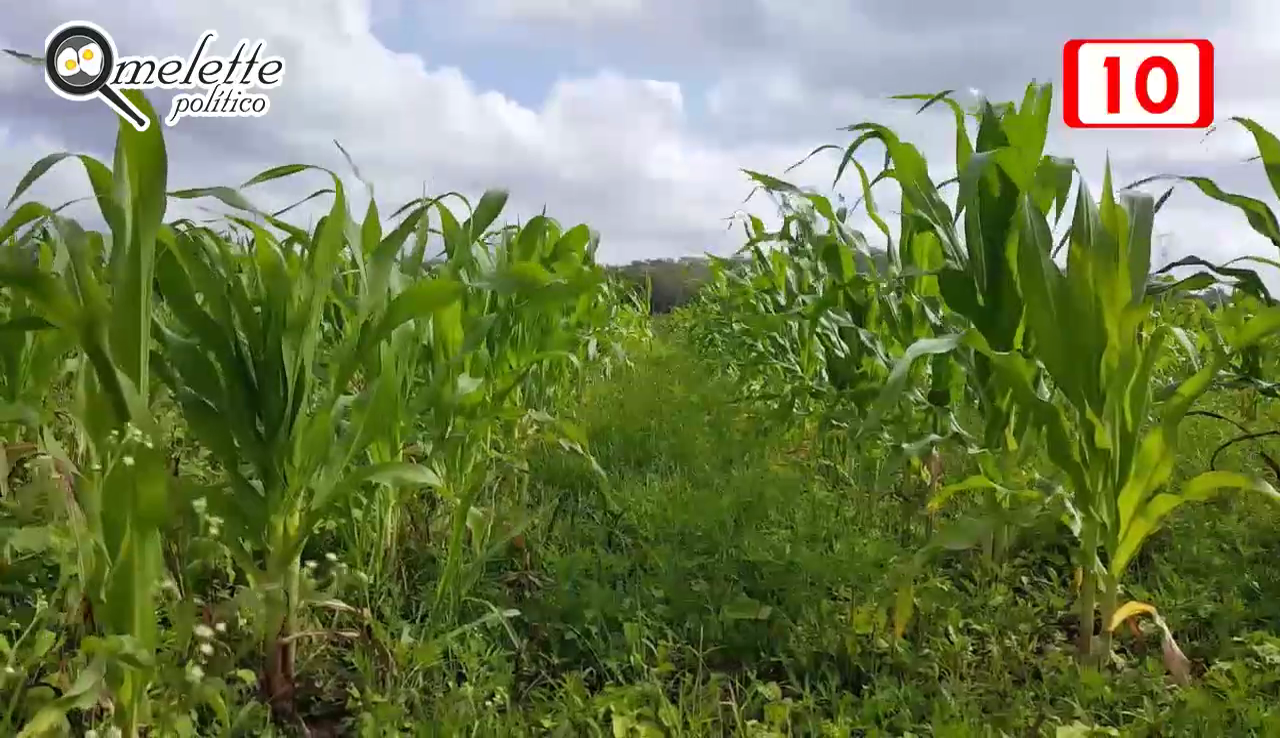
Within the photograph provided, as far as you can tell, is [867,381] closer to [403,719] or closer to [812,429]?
[812,429]

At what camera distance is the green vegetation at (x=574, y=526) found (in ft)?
4.23

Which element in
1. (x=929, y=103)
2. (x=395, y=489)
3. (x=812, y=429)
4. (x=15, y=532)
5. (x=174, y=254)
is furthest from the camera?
(x=812, y=429)

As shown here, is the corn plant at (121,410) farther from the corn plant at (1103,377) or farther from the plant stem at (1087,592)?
the plant stem at (1087,592)

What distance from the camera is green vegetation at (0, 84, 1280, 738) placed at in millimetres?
1290

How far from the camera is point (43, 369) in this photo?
185cm

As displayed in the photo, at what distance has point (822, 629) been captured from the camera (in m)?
1.79

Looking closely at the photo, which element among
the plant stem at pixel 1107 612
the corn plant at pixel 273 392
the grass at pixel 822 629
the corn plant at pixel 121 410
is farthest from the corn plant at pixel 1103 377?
the corn plant at pixel 121 410

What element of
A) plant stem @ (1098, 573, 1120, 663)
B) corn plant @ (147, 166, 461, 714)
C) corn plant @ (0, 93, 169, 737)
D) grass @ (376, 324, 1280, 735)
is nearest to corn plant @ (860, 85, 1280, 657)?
plant stem @ (1098, 573, 1120, 663)

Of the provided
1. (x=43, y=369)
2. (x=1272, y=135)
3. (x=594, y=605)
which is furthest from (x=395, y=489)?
(x=1272, y=135)

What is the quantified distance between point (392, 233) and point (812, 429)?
256 cm

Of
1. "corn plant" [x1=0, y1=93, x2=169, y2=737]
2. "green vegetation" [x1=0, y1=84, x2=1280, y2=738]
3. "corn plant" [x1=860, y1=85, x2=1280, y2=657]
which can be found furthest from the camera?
"corn plant" [x1=860, y1=85, x2=1280, y2=657]

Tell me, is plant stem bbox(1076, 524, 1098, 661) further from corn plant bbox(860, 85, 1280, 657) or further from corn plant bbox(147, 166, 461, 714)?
corn plant bbox(147, 166, 461, 714)

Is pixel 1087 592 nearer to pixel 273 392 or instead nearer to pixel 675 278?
pixel 273 392

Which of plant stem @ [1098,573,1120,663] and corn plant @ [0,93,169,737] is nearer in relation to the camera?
corn plant @ [0,93,169,737]
